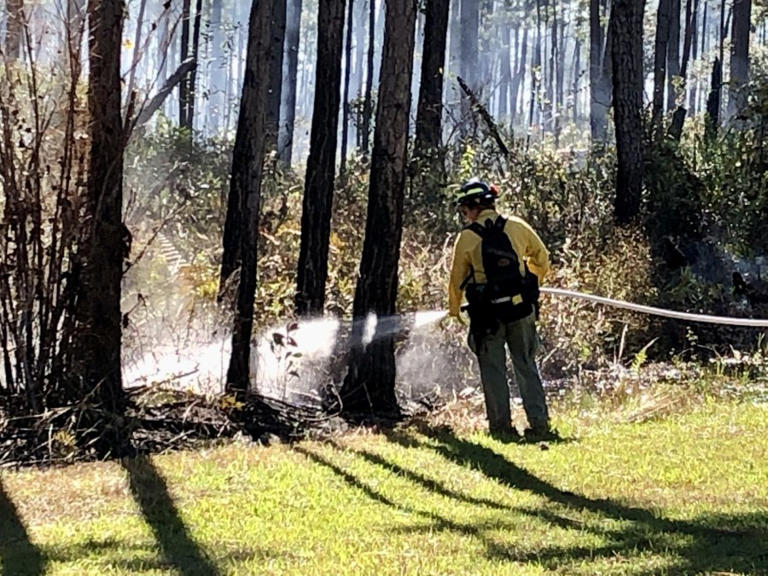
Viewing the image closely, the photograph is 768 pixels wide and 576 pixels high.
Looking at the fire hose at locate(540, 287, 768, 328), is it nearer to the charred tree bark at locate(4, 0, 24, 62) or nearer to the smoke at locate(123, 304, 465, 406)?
the smoke at locate(123, 304, 465, 406)

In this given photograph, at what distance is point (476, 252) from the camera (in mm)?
7910

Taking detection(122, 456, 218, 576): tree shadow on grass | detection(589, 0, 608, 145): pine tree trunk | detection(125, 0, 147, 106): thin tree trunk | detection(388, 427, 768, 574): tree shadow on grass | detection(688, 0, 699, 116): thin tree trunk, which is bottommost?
detection(122, 456, 218, 576): tree shadow on grass

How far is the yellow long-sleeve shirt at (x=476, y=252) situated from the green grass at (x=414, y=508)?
1.06 m

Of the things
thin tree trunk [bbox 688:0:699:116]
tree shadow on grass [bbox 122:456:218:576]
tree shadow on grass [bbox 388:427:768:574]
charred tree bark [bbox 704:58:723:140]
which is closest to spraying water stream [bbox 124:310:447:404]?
tree shadow on grass [bbox 122:456:218:576]

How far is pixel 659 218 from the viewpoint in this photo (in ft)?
51.2

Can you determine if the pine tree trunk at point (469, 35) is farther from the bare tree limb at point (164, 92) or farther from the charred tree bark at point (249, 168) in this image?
the charred tree bark at point (249, 168)

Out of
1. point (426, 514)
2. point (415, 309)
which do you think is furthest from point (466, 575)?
point (415, 309)

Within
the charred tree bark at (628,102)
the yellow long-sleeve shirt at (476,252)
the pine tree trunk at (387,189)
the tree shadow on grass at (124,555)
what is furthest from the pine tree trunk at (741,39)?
the tree shadow on grass at (124,555)

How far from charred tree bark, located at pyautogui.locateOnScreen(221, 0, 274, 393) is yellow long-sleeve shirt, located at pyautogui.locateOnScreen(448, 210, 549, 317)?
2476mm

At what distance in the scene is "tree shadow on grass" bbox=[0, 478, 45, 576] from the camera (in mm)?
4480

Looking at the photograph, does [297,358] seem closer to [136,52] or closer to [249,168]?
[249,168]

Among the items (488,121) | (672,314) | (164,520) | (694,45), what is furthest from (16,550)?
(694,45)

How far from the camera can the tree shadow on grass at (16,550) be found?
4.48 meters

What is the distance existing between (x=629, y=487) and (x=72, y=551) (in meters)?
2.99
